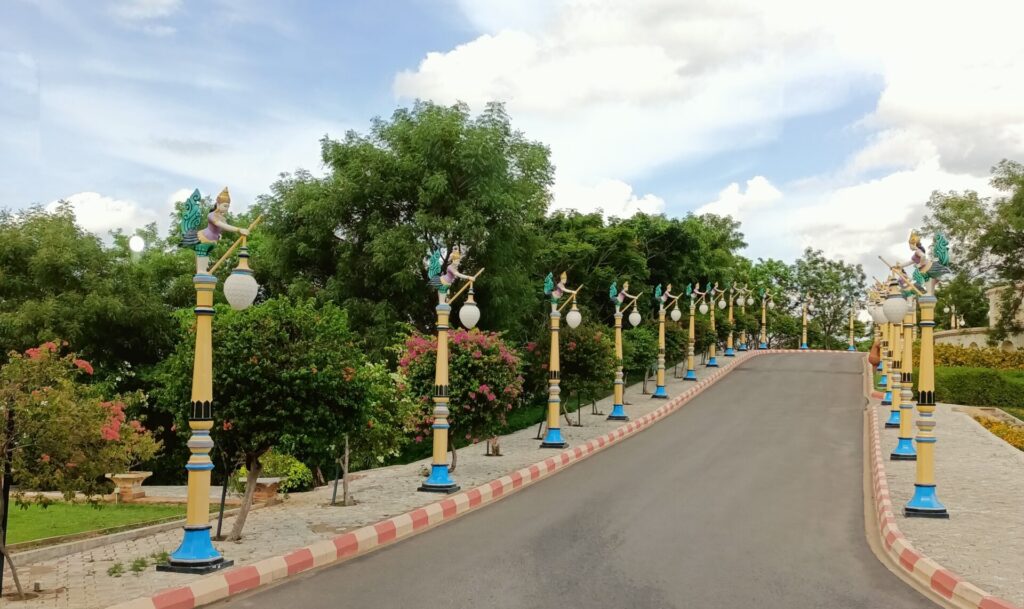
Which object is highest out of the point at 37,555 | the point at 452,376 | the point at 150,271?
the point at 150,271

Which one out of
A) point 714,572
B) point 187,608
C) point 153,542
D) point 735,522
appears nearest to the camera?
point 187,608

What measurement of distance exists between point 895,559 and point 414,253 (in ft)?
60.9

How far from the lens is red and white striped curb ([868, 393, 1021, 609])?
8.16m

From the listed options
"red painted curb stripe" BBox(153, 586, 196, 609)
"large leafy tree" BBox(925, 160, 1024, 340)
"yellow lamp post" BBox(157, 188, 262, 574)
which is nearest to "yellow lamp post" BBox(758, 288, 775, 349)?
"large leafy tree" BBox(925, 160, 1024, 340)

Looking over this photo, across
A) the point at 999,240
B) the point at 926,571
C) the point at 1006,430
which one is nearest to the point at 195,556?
the point at 926,571

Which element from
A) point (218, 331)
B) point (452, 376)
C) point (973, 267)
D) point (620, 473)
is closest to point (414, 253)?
point (452, 376)

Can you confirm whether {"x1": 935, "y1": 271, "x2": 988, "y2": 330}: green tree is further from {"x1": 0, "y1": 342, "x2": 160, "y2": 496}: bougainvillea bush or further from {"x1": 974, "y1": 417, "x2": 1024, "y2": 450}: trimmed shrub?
{"x1": 0, "y1": 342, "x2": 160, "y2": 496}: bougainvillea bush

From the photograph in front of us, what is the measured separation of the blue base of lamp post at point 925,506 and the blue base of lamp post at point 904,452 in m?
6.63

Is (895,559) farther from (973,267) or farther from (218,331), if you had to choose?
(973,267)

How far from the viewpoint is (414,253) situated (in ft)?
87.7

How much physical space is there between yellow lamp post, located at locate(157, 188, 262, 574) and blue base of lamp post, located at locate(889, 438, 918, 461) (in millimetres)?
14832

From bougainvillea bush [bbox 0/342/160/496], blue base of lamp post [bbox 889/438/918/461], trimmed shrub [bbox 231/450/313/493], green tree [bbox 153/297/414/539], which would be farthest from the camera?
blue base of lamp post [bbox 889/438/918/461]

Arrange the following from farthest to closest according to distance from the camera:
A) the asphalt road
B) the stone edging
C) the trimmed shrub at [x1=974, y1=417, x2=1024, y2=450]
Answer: the trimmed shrub at [x1=974, y1=417, x2=1024, y2=450]
the asphalt road
the stone edging

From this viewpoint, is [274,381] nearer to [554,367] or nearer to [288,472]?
[288,472]
